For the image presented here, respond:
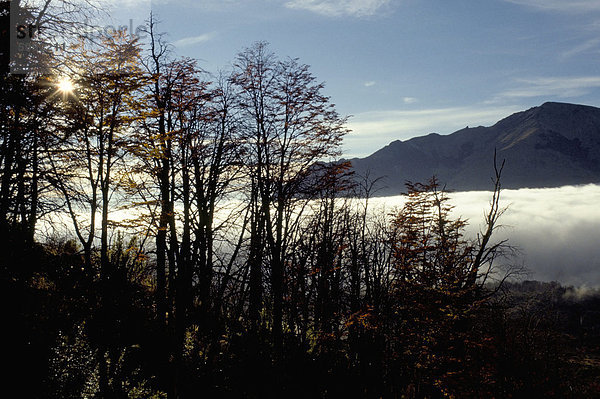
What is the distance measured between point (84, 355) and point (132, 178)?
18.4 ft

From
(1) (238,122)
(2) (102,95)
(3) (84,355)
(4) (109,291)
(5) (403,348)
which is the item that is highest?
(1) (238,122)

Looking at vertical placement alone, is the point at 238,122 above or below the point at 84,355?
above

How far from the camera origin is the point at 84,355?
9.41 m

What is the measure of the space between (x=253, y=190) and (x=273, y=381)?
9.21 m

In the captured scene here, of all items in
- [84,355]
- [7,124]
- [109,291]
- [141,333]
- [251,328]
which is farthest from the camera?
[251,328]

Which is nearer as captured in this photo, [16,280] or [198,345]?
[16,280]

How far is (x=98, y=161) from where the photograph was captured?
1050cm

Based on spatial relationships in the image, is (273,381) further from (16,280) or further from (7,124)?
(7,124)

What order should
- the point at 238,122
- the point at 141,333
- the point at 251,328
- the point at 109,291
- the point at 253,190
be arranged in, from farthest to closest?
the point at 253,190 → the point at 238,122 → the point at 251,328 → the point at 141,333 → the point at 109,291

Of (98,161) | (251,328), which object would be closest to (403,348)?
(251,328)

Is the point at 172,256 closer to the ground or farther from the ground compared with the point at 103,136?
closer to the ground

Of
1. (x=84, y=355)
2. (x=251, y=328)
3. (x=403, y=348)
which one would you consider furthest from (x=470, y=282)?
(x=84, y=355)

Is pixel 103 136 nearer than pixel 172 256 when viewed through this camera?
Yes

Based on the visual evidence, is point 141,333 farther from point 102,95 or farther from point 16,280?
point 102,95
